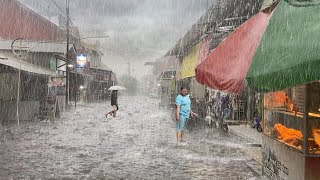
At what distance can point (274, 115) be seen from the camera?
24.8 ft

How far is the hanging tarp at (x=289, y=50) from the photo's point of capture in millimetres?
3803

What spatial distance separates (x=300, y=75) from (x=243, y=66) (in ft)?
4.81

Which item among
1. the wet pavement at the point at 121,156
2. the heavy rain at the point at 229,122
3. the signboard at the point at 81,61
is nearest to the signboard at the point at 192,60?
the heavy rain at the point at 229,122

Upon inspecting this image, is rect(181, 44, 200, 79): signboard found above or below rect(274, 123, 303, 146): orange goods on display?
above

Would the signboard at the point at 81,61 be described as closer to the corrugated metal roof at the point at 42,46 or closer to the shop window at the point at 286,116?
the corrugated metal roof at the point at 42,46

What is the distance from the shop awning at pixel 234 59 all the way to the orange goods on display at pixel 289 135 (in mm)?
1531

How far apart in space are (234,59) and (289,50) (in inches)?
64.0

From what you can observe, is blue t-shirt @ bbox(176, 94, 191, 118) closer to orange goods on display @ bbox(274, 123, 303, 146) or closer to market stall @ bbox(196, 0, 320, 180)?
market stall @ bbox(196, 0, 320, 180)

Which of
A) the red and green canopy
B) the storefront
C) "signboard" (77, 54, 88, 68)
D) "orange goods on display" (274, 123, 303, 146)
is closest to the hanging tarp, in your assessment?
the red and green canopy

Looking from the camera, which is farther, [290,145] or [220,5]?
[220,5]

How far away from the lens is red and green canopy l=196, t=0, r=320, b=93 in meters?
3.83

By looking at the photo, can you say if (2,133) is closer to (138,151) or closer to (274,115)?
(138,151)

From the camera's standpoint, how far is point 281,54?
4156mm

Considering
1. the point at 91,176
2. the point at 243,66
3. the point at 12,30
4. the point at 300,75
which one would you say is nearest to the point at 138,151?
the point at 91,176
